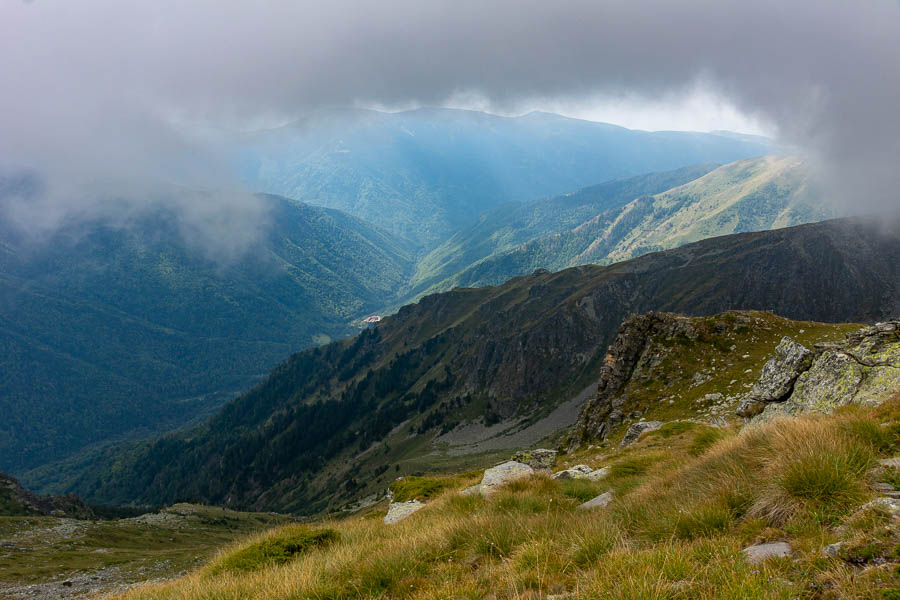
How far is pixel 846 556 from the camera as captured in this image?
391 centimetres

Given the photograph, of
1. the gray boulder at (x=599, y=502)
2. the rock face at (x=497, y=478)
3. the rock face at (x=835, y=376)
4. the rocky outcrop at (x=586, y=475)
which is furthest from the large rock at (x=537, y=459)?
the gray boulder at (x=599, y=502)

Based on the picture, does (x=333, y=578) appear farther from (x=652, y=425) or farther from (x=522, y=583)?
(x=652, y=425)

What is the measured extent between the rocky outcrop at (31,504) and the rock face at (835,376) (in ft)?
451

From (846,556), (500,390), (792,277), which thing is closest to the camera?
(846,556)

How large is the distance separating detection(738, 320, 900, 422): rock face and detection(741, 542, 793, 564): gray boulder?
870 centimetres

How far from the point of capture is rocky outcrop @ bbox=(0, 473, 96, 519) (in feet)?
316

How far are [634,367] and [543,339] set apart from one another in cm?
12976

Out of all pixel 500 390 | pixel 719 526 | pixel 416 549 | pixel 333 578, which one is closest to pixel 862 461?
pixel 719 526

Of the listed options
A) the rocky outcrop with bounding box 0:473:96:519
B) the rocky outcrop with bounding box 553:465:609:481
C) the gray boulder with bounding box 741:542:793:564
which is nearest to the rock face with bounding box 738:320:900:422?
the rocky outcrop with bounding box 553:465:609:481

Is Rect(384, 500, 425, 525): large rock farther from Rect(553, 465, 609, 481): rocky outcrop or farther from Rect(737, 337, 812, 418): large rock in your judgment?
Rect(737, 337, 812, 418): large rock

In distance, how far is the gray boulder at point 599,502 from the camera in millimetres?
8805

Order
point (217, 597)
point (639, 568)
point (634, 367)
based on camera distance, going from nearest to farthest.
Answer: point (639, 568) < point (217, 597) < point (634, 367)

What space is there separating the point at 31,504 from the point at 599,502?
143498 mm

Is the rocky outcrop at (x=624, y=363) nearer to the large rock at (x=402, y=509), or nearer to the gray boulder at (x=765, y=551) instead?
the large rock at (x=402, y=509)
